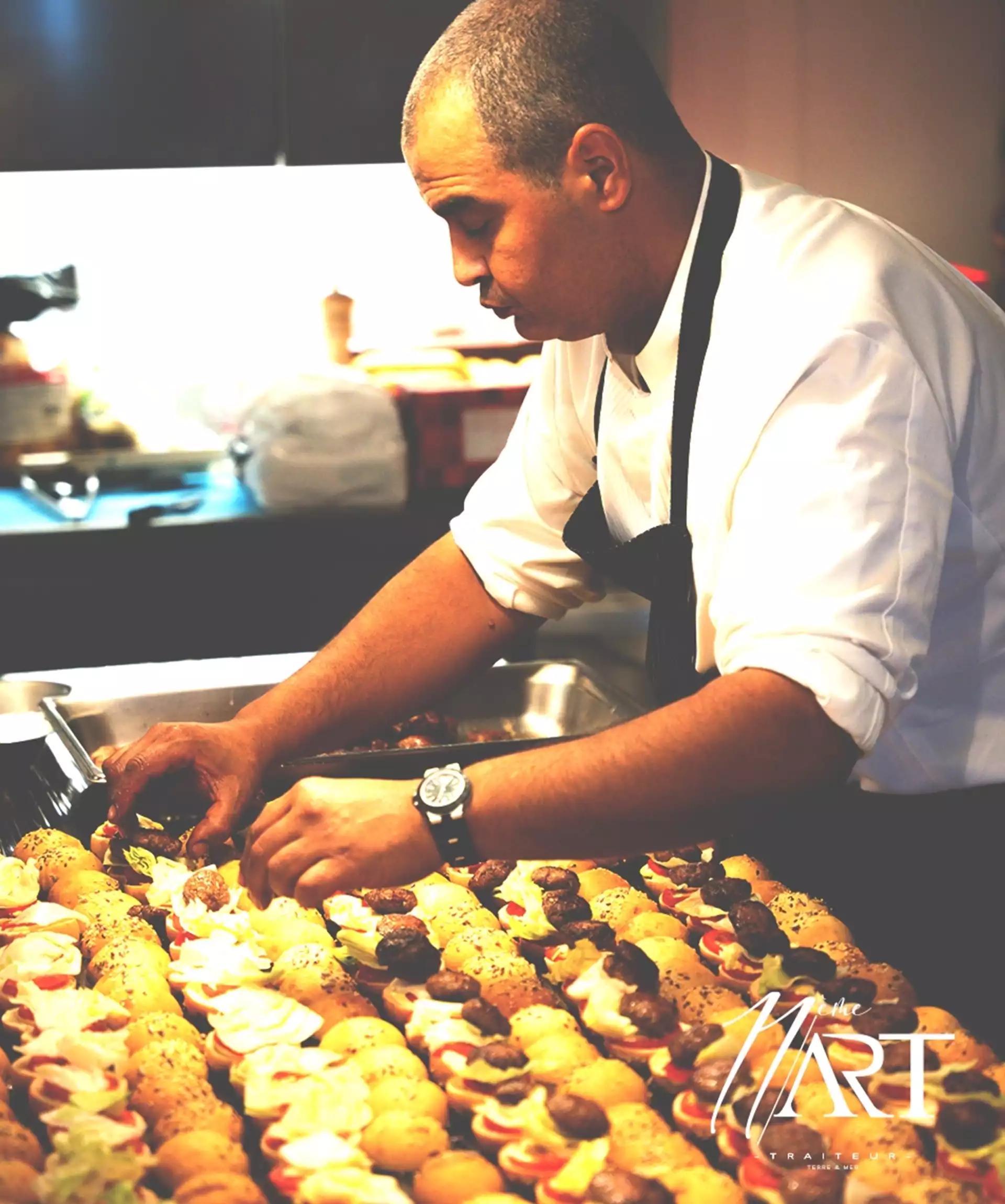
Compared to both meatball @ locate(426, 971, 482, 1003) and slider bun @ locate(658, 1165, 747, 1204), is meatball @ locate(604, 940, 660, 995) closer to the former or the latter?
meatball @ locate(426, 971, 482, 1003)

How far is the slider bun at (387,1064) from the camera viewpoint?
1.51 meters

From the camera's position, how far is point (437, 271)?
496cm

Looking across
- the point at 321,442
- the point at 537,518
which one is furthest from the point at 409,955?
the point at 321,442

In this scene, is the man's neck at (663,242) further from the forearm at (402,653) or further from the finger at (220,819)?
the finger at (220,819)

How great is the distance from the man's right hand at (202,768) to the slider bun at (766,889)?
0.67 metres

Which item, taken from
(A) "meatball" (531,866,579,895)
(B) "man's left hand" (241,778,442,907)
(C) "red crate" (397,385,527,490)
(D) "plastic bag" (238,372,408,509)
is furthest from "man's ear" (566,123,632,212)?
(C) "red crate" (397,385,527,490)

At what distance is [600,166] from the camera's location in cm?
174

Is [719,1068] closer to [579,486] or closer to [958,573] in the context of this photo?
[958,573]

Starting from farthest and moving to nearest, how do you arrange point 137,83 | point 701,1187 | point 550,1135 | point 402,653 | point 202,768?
point 137,83
point 402,653
point 202,768
point 550,1135
point 701,1187

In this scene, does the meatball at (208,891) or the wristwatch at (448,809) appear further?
the meatball at (208,891)

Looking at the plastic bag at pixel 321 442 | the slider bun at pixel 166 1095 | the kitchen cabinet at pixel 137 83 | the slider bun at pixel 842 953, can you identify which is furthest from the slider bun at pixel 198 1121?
the kitchen cabinet at pixel 137 83

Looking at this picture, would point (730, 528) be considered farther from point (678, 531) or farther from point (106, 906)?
point (106, 906)

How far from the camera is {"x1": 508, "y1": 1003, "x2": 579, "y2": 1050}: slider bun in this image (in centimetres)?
159

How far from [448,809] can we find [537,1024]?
0.84 feet
